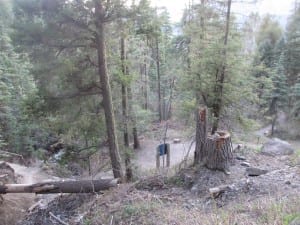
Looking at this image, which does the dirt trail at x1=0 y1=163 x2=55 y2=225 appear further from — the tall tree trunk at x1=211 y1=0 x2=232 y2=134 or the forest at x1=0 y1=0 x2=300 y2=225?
the tall tree trunk at x1=211 y1=0 x2=232 y2=134

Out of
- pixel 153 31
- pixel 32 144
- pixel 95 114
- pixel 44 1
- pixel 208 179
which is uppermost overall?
pixel 44 1

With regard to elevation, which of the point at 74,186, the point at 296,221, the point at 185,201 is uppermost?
the point at 296,221

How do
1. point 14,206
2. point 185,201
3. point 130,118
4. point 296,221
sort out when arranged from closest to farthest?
point 296,221
point 185,201
point 14,206
point 130,118

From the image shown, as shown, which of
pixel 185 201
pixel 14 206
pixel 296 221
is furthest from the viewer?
pixel 14 206

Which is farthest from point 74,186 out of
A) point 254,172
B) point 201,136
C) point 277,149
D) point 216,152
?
point 277,149

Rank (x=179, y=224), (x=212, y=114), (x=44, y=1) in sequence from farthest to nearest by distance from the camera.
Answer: (x=212, y=114)
(x=44, y=1)
(x=179, y=224)

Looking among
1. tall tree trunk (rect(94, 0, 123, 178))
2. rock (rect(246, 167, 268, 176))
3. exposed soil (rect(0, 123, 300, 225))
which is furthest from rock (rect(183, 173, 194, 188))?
tall tree trunk (rect(94, 0, 123, 178))

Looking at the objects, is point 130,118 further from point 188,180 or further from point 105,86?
point 188,180

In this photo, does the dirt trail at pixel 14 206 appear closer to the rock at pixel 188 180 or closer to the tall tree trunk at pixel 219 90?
the rock at pixel 188 180

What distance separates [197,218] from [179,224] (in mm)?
268

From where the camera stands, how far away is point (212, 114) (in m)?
11.0

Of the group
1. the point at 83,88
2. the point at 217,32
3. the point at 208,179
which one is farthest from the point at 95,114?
the point at 217,32

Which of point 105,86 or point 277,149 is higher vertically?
point 105,86

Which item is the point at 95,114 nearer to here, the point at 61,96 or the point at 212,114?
the point at 61,96
